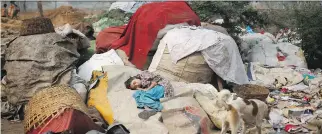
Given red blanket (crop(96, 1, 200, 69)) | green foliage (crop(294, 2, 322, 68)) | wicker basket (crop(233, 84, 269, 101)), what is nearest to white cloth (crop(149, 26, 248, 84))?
wicker basket (crop(233, 84, 269, 101))

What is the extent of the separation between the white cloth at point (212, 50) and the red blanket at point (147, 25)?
68 cm

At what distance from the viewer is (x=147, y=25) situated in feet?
22.8

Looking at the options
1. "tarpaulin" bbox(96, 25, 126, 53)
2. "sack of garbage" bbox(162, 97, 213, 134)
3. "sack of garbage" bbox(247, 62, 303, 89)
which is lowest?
"sack of garbage" bbox(247, 62, 303, 89)

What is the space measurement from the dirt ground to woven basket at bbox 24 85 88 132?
806mm

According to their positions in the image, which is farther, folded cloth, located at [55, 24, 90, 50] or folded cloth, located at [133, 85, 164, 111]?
folded cloth, located at [55, 24, 90, 50]

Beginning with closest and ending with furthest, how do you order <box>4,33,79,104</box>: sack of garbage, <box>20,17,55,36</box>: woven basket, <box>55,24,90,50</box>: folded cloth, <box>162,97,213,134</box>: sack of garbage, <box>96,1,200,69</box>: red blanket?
<box>162,97,213,134</box>: sack of garbage, <box>4,33,79,104</box>: sack of garbage, <box>20,17,55,36</box>: woven basket, <box>96,1,200,69</box>: red blanket, <box>55,24,90,50</box>: folded cloth

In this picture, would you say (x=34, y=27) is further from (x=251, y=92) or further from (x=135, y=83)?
(x=251, y=92)

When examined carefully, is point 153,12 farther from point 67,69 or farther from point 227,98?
point 227,98

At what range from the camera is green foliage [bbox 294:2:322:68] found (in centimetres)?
823

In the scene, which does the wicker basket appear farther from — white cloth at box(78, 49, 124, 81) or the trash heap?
white cloth at box(78, 49, 124, 81)

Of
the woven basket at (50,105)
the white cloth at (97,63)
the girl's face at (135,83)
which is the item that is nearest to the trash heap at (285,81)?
the girl's face at (135,83)

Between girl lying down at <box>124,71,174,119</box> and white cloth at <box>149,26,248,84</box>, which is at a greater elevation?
white cloth at <box>149,26,248,84</box>

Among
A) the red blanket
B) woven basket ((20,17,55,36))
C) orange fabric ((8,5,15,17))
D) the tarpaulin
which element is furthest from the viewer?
orange fabric ((8,5,15,17))

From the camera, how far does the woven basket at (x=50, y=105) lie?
170 inches
